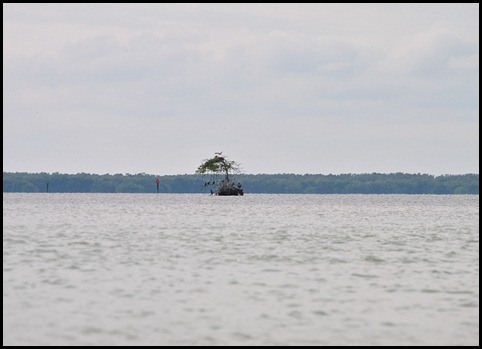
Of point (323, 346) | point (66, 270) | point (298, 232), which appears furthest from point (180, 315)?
point (298, 232)

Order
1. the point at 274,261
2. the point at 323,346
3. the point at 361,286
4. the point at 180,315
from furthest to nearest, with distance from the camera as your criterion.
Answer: the point at 274,261, the point at 361,286, the point at 180,315, the point at 323,346

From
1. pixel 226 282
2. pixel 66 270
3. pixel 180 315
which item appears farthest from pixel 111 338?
pixel 66 270

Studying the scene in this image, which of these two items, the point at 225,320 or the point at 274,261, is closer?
the point at 225,320

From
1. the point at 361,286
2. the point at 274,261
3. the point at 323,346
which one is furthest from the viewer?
the point at 274,261

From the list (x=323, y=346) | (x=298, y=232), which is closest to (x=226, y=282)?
(x=323, y=346)

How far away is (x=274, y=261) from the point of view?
131 ft

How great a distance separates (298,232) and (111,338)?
43.6m

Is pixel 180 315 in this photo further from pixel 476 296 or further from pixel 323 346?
pixel 476 296

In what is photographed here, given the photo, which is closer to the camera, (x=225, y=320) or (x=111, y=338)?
(x=111, y=338)

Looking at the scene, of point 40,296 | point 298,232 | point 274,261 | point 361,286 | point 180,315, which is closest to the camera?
point 180,315

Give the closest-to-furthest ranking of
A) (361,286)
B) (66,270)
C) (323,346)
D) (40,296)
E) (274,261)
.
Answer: (323,346)
(40,296)
(361,286)
(66,270)
(274,261)

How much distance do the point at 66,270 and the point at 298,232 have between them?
31.1 m

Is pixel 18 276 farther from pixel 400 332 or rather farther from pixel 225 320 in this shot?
pixel 400 332

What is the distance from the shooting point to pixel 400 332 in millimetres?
22516
